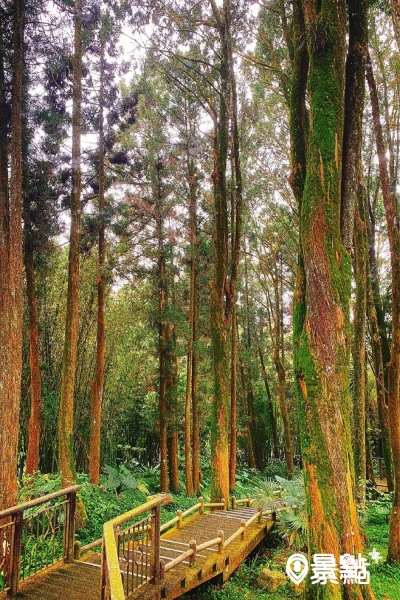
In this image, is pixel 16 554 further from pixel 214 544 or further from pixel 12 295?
pixel 12 295

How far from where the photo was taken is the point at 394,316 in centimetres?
710

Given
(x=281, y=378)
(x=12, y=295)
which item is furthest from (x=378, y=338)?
(x=12, y=295)

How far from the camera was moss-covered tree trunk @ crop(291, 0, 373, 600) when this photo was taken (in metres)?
3.78

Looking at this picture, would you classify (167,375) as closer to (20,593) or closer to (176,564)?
(176,564)

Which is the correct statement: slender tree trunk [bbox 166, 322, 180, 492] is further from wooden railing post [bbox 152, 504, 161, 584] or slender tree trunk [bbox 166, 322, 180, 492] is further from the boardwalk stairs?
wooden railing post [bbox 152, 504, 161, 584]

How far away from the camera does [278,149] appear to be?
12.5 m

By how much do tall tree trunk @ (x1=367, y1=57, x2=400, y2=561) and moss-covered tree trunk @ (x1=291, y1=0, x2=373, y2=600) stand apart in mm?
2545

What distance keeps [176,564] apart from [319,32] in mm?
6552

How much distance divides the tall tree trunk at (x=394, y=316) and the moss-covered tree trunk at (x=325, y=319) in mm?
2545

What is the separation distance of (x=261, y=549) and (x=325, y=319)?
21.8ft

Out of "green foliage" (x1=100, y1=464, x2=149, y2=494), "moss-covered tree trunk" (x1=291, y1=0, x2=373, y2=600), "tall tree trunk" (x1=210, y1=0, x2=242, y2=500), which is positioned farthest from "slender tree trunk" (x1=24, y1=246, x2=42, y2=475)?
"moss-covered tree trunk" (x1=291, y1=0, x2=373, y2=600)

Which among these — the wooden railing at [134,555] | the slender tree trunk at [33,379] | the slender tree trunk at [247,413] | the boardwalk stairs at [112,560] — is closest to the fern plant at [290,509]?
the boardwalk stairs at [112,560]

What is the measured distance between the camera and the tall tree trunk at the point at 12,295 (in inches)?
232

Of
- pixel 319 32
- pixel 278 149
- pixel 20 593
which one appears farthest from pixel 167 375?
pixel 319 32
